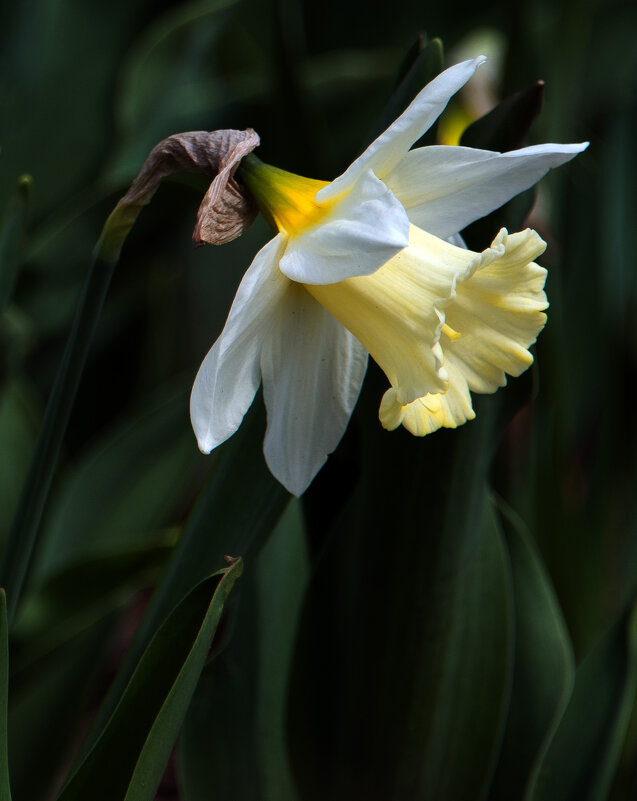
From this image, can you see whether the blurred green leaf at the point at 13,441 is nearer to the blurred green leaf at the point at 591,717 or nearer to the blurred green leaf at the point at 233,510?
the blurred green leaf at the point at 233,510

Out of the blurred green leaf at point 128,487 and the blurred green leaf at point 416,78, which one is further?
Answer: the blurred green leaf at point 128,487

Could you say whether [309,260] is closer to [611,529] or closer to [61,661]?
[61,661]

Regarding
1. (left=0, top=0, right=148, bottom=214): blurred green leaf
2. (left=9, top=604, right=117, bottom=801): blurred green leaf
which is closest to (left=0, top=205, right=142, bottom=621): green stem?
(left=9, top=604, right=117, bottom=801): blurred green leaf

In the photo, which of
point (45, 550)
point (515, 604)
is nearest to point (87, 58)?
point (45, 550)

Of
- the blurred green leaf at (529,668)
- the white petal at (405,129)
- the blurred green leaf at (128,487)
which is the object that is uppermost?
the white petal at (405,129)

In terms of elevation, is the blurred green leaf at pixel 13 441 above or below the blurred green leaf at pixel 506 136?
below

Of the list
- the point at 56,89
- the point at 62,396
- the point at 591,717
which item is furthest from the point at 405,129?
the point at 56,89

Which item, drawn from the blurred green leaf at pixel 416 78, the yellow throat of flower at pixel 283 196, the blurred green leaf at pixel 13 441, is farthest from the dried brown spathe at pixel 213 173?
the blurred green leaf at pixel 13 441
